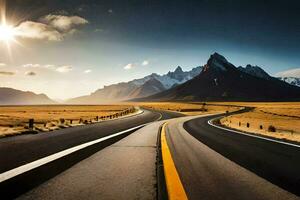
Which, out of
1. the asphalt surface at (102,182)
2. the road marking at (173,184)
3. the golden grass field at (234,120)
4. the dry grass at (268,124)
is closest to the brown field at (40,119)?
the golden grass field at (234,120)

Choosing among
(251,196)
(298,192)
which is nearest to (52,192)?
(251,196)

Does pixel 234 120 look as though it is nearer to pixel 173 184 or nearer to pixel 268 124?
pixel 268 124

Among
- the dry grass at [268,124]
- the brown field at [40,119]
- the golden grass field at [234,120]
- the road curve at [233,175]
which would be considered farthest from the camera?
the dry grass at [268,124]

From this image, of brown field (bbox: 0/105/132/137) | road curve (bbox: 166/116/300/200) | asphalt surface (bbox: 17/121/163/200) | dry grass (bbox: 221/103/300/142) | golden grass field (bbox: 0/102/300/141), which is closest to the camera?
asphalt surface (bbox: 17/121/163/200)

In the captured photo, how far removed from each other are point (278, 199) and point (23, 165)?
4644 millimetres

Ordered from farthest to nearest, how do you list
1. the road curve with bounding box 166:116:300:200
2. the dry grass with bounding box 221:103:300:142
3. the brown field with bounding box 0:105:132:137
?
the dry grass with bounding box 221:103:300:142, the brown field with bounding box 0:105:132:137, the road curve with bounding box 166:116:300:200

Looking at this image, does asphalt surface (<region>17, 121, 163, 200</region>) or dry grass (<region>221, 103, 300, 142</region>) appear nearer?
asphalt surface (<region>17, 121, 163, 200</region>)

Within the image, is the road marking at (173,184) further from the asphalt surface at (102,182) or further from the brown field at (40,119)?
the brown field at (40,119)

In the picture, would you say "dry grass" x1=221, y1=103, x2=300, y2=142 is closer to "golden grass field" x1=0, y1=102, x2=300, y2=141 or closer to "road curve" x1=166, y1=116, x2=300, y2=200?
"golden grass field" x1=0, y1=102, x2=300, y2=141

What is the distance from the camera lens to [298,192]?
13.7 ft

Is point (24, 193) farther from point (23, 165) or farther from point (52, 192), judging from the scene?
point (23, 165)

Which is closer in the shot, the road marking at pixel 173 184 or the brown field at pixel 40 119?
the road marking at pixel 173 184

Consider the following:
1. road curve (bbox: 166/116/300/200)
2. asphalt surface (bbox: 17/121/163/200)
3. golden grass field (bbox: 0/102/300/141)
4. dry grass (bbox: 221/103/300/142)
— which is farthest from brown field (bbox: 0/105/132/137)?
dry grass (bbox: 221/103/300/142)

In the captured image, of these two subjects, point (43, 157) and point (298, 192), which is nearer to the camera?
point (298, 192)
